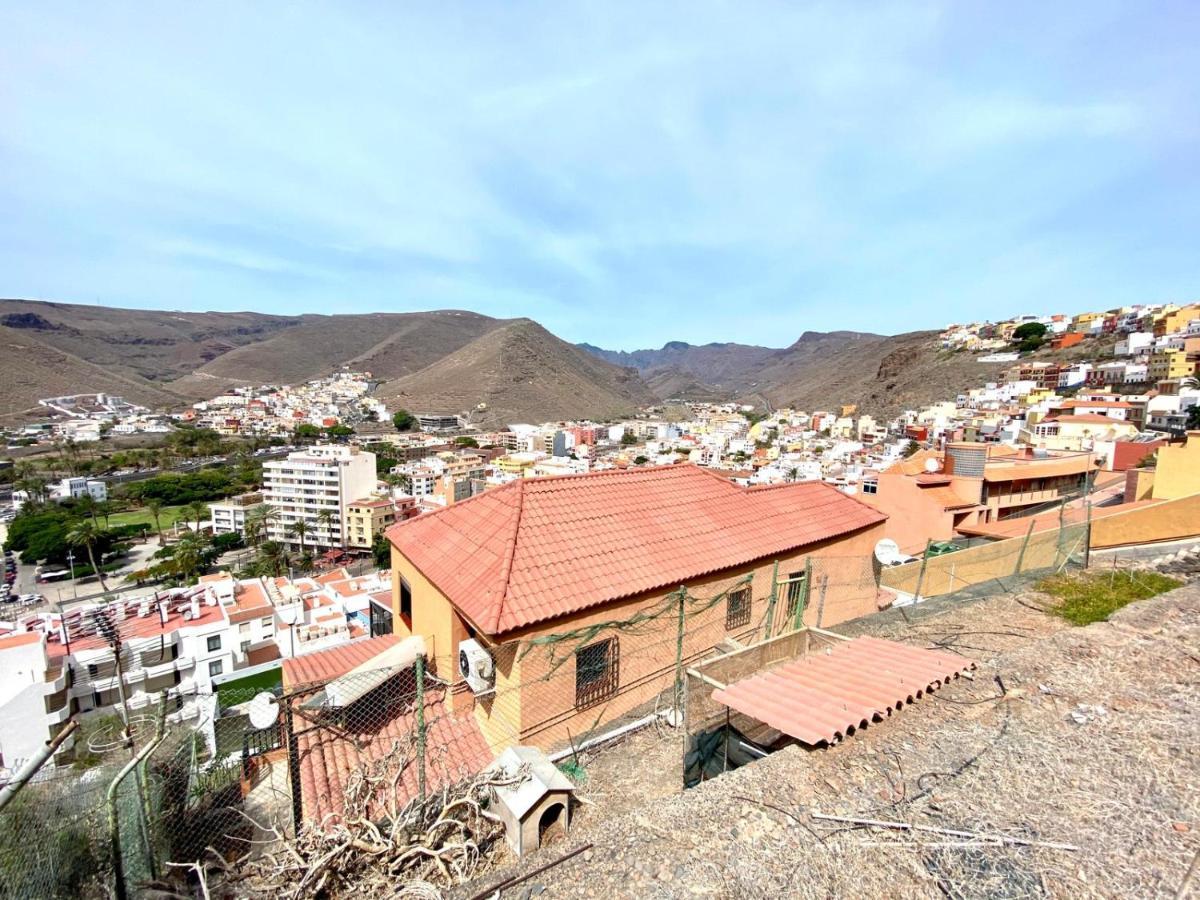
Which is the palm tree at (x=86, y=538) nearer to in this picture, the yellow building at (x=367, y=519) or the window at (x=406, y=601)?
the yellow building at (x=367, y=519)

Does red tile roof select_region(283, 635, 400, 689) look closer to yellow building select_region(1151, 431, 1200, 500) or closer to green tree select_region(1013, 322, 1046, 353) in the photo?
yellow building select_region(1151, 431, 1200, 500)

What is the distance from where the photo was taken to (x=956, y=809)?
292 centimetres

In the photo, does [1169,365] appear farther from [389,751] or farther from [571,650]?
[389,751]

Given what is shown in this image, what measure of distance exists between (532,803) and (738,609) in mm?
5160

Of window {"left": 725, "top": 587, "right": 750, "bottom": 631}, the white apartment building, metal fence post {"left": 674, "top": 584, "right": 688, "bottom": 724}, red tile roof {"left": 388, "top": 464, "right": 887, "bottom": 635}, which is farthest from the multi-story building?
metal fence post {"left": 674, "top": 584, "right": 688, "bottom": 724}

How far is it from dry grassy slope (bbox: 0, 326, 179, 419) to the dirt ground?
6472 inches

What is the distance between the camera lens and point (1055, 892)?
2.40m

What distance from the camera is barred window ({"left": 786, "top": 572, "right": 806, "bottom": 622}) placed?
8766mm

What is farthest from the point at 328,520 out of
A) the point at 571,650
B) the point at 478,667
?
the point at 571,650

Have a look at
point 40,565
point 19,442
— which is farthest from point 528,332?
point 40,565

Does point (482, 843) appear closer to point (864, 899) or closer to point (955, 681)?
point (864, 899)

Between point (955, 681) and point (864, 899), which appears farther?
point (955, 681)

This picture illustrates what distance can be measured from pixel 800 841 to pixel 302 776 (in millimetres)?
A: 5195

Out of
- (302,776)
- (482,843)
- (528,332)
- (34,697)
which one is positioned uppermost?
(528,332)
